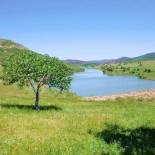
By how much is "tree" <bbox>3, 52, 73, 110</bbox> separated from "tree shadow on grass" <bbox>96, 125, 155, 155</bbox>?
13873 millimetres

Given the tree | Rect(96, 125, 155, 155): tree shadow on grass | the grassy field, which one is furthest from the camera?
the tree

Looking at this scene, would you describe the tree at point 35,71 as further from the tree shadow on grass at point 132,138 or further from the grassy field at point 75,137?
the tree shadow on grass at point 132,138

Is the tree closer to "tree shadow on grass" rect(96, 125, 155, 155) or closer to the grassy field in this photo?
the grassy field

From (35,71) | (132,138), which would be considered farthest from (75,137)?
(35,71)

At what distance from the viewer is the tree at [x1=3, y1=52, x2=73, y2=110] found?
38562mm

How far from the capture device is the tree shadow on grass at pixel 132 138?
18766 mm

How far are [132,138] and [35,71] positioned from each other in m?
18.6

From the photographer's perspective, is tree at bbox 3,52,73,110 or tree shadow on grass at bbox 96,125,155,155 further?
tree at bbox 3,52,73,110

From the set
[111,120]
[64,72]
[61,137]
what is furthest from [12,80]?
[61,137]

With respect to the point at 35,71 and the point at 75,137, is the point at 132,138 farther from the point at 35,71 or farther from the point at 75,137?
the point at 35,71

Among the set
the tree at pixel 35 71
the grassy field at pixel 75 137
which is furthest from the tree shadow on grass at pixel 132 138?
the tree at pixel 35 71

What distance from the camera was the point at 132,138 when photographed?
22.1 m

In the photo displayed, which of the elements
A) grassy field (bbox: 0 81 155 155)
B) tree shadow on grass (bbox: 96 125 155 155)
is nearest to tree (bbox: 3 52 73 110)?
grassy field (bbox: 0 81 155 155)

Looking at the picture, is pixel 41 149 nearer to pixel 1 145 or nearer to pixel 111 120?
pixel 1 145
